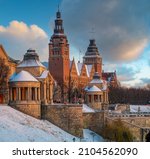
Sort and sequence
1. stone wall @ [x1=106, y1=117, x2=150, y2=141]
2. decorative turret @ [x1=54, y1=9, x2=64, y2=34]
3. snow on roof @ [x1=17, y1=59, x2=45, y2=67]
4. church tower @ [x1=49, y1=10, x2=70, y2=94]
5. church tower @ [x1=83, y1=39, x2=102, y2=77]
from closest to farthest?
snow on roof @ [x1=17, y1=59, x2=45, y2=67] → stone wall @ [x1=106, y1=117, x2=150, y2=141] → decorative turret @ [x1=54, y1=9, x2=64, y2=34] → church tower @ [x1=49, y1=10, x2=70, y2=94] → church tower @ [x1=83, y1=39, x2=102, y2=77]

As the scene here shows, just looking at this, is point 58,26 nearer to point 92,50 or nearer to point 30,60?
point 92,50

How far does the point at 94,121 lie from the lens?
37.6 m

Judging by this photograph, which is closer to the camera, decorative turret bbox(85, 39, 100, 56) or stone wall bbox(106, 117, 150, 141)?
stone wall bbox(106, 117, 150, 141)

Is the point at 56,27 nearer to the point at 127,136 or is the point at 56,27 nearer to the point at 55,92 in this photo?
the point at 55,92

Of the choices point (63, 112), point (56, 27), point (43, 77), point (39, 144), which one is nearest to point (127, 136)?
point (63, 112)

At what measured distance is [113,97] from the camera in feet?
243

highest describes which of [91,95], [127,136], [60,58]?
[60,58]

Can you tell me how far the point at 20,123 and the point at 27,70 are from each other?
8.34 meters

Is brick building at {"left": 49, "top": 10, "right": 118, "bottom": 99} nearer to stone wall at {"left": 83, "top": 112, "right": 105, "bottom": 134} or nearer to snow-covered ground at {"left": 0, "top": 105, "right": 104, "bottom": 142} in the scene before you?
stone wall at {"left": 83, "top": 112, "right": 105, "bottom": 134}

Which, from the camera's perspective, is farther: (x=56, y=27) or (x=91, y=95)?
(x=56, y=27)

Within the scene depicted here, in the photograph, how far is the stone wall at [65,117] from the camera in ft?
108

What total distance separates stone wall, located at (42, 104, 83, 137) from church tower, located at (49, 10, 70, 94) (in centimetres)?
3207

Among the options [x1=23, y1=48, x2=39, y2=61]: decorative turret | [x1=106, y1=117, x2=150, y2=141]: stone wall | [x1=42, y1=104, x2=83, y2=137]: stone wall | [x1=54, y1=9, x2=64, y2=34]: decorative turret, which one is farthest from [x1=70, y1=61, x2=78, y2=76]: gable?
[x1=42, y1=104, x2=83, y2=137]: stone wall

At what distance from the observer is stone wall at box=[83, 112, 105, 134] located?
37188mm
